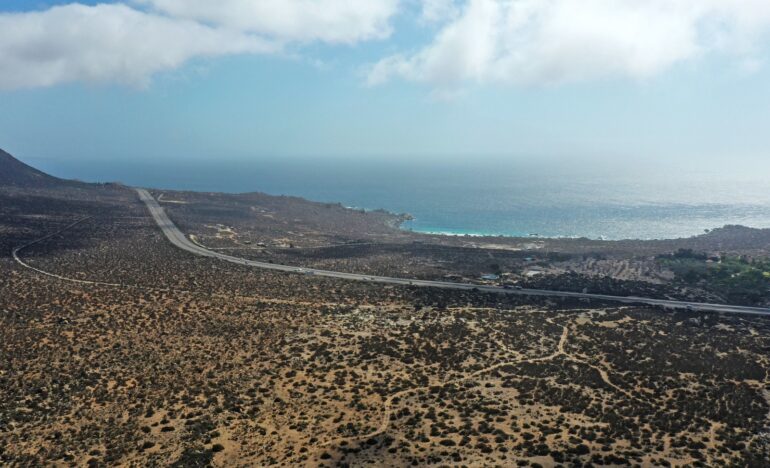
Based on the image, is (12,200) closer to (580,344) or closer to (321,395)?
(321,395)

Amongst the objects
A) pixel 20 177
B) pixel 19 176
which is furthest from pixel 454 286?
Answer: pixel 19 176

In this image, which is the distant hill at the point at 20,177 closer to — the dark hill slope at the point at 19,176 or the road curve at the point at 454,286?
the dark hill slope at the point at 19,176

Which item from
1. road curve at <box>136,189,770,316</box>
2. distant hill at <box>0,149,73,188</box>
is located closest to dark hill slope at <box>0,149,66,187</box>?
distant hill at <box>0,149,73,188</box>

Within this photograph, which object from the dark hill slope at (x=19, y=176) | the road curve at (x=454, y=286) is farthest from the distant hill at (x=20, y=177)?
the road curve at (x=454, y=286)

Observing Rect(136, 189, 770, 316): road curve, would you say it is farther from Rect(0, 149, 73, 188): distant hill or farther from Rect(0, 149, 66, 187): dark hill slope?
Rect(0, 149, 66, 187): dark hill slope

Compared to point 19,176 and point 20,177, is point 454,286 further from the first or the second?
point 19,176

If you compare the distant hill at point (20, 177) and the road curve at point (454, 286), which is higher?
the distant hill at point (20, 177)

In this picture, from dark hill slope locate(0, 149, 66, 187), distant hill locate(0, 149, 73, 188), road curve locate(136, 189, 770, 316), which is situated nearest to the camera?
road curve locate(136, 189, 770, 316)

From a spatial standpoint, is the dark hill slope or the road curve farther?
the dark hill slope

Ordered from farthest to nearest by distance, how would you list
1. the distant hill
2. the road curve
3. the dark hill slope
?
the dark hill slope
the distant hill
the road curve

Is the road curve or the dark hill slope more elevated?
the dark hill slope
